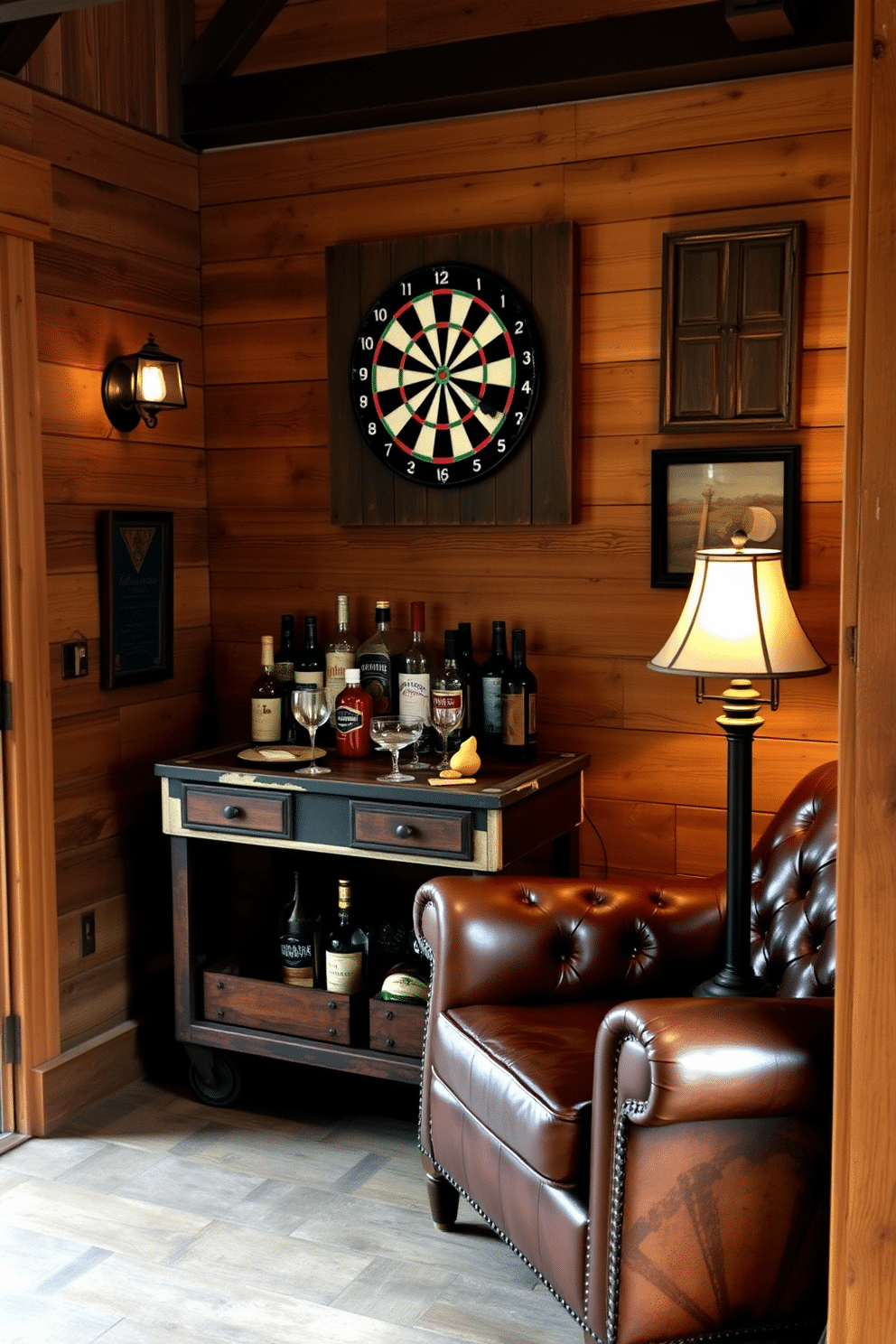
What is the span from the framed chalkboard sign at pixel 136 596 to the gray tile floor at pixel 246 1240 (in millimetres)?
1107

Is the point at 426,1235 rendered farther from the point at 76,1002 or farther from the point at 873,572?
the point at 873,572

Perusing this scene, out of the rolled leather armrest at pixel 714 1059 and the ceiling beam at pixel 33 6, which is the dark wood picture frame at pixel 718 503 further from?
the ceiling beam at pixel 33 6

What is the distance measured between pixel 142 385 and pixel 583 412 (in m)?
1.08

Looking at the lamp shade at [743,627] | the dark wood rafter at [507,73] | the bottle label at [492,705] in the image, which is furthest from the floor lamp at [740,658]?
the dark wood rafter at [507,73]

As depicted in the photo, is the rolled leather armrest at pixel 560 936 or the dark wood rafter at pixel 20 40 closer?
the rolled leather armrest at pixel 560 936

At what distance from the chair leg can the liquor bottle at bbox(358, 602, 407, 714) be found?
3.82ft

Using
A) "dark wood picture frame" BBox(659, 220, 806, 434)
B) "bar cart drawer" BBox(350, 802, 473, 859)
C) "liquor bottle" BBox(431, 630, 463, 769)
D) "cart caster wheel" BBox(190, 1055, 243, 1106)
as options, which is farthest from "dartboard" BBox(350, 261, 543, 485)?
"cart caster wheel" BBox(190, 1055, 243, 1106)

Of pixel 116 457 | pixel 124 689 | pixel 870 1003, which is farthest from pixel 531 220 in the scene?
pixel 870 1003

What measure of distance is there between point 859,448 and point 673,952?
4.43 ft

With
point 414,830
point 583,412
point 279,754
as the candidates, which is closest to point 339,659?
point 279,754

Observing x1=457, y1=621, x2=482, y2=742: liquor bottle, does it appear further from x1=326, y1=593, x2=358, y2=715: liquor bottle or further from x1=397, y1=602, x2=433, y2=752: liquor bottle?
x1=326, y1=593, x2=358, y2=715: liquor bottle

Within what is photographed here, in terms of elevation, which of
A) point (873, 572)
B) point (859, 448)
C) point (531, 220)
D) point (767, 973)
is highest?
point (531, 220)

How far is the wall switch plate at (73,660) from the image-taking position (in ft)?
10.3

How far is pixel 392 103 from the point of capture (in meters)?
3.18
